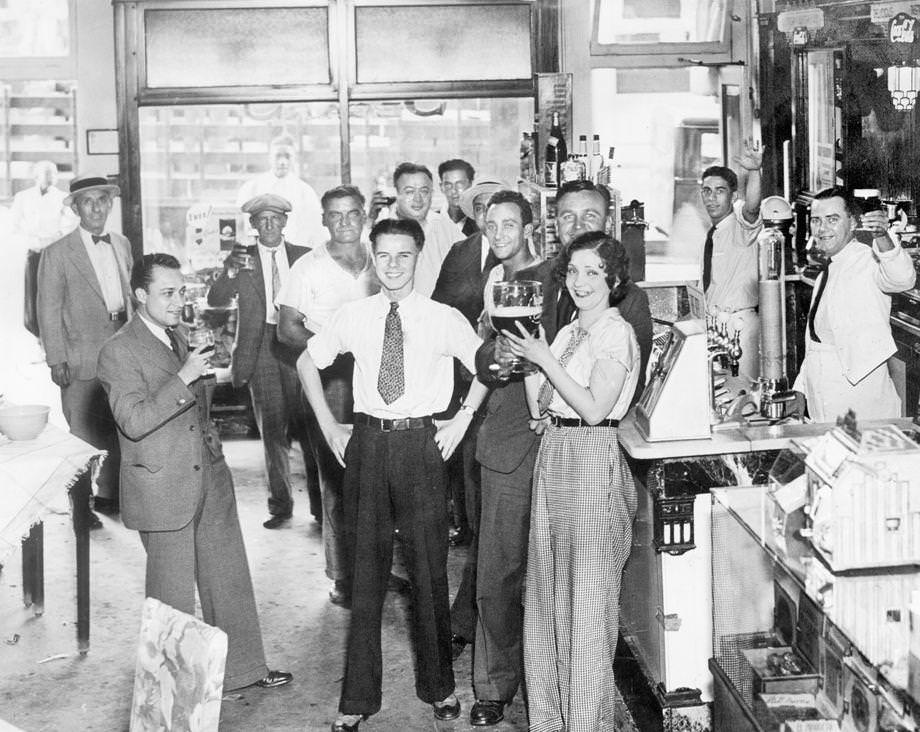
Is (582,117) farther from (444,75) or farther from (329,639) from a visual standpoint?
(329,639)

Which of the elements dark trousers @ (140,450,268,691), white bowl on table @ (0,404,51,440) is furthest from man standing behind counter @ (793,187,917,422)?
white bowl on table @ (0,404,51,440)

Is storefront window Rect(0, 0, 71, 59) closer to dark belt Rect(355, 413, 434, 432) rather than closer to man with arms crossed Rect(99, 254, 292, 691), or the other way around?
man with arms crossed Rect(99, 254, 292, 691)

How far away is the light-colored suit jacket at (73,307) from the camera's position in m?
7.17

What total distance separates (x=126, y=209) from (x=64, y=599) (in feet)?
11.8

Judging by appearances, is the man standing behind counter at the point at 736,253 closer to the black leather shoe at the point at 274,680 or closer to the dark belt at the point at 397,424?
the dark belt at the point at 397,424

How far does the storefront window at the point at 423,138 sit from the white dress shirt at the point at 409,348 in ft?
15.3

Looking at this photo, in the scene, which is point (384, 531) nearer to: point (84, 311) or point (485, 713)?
point (485, 713)

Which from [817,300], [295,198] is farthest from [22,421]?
[295,198]

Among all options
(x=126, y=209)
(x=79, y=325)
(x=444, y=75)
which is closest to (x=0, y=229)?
(x=126, y=209)

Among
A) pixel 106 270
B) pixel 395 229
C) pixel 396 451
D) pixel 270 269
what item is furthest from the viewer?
pixel 106 270

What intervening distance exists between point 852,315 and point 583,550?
2.12 meters

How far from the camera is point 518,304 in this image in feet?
13.1

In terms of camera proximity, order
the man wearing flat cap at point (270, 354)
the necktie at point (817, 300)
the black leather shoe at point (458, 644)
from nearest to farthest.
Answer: the black leather shoe at point (458, 644) → the necktie at point (817, 300) → the man wearing flat cap at point (270, 354)

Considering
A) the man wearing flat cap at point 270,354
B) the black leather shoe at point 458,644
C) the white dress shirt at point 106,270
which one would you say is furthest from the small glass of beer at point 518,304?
the white dress shirt at point 106,270
